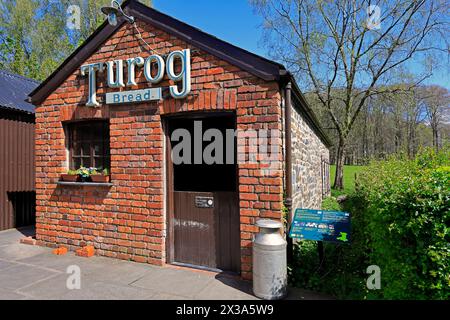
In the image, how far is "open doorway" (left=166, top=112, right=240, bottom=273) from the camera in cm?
458

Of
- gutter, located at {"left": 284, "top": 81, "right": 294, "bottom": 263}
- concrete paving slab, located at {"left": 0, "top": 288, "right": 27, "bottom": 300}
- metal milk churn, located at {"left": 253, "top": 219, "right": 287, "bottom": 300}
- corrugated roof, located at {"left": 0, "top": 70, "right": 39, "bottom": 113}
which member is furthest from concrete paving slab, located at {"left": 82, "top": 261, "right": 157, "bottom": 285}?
corrugated roof, located at {"left": 0, "top": 70, "right": 39, "bottom": 113}

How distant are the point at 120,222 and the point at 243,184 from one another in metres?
2.45

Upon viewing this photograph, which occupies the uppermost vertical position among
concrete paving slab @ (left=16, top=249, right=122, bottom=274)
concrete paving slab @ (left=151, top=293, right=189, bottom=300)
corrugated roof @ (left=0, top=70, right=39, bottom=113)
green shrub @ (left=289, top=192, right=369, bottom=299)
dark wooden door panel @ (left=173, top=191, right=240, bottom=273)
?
corrugated roof @ (left=0, top=70, right=39, bottom=113)

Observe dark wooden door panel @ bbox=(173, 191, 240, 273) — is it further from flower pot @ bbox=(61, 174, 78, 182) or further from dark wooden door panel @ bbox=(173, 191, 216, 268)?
flower pot @ bbox=(61, 174, 78, 182)

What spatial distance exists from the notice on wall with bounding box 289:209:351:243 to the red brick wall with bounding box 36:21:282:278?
0.36m

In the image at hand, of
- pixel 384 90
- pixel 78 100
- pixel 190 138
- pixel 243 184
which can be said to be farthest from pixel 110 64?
pixel 384 90

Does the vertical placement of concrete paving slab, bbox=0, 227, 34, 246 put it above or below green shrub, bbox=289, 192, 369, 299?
below

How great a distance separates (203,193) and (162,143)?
3.61ft

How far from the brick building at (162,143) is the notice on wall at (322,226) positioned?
368mm

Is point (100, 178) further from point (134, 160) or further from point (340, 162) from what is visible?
point (340, 162)

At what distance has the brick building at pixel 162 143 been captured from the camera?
4246 millimetres

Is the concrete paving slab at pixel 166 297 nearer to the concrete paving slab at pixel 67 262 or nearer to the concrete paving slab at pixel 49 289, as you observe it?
the concrete paving slab at pixel 49 289

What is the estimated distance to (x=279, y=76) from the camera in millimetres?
4066

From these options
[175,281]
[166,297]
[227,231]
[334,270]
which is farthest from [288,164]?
[166,297]
